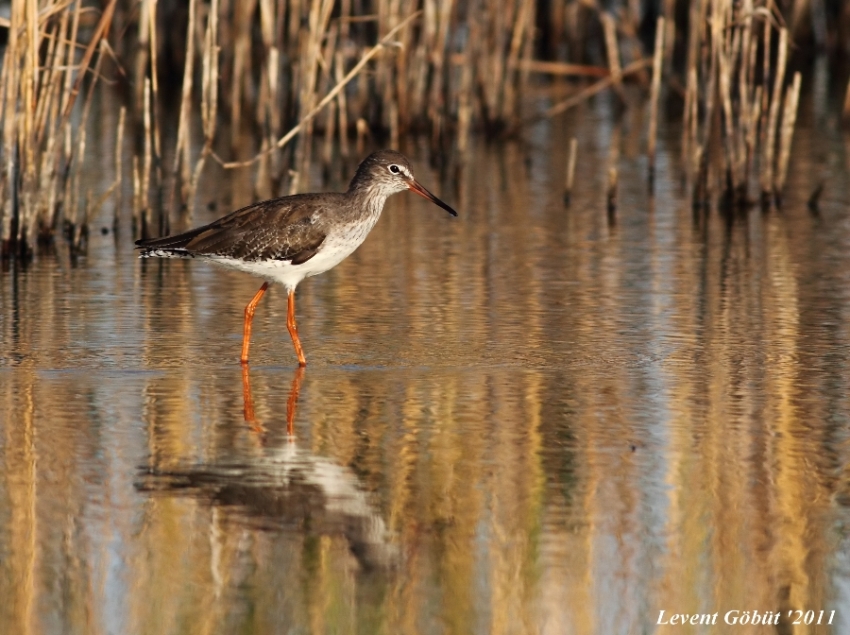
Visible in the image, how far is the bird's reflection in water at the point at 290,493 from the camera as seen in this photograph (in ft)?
21.5

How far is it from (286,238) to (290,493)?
331 cm

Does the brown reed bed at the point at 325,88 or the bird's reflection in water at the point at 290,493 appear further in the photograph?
the brown reed bed at the point at 325,88

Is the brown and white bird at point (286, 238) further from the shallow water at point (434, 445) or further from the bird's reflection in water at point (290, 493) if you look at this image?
the bird's reflection in water at point (290, 493)

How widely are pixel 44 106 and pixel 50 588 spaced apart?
22.5ft

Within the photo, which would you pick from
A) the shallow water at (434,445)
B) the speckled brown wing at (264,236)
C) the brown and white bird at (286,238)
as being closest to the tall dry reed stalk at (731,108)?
the shallow water at (434,445)

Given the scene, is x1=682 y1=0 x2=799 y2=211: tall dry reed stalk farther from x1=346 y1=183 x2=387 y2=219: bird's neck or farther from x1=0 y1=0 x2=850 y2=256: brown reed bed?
x1=346 y1=183 x2=387 y2=219: bird's neck

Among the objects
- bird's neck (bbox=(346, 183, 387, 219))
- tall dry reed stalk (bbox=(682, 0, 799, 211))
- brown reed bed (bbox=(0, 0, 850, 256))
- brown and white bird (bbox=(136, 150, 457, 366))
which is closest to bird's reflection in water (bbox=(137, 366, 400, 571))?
brown and white bird (bbox=(136, 150, 457, 366))

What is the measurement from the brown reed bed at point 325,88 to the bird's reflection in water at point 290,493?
5314mm

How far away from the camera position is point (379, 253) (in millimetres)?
14117

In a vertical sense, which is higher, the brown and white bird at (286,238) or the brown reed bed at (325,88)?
the brown reed bed at (325,88)

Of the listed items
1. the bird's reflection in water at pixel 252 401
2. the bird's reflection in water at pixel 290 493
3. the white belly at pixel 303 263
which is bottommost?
the bird's reflection in water at pixel 290 493

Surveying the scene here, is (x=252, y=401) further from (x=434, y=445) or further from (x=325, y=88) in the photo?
(x=325, y=88)

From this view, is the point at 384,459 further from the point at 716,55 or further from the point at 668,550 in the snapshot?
the point at 716,55

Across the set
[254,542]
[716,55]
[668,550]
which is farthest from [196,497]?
[716,55]
